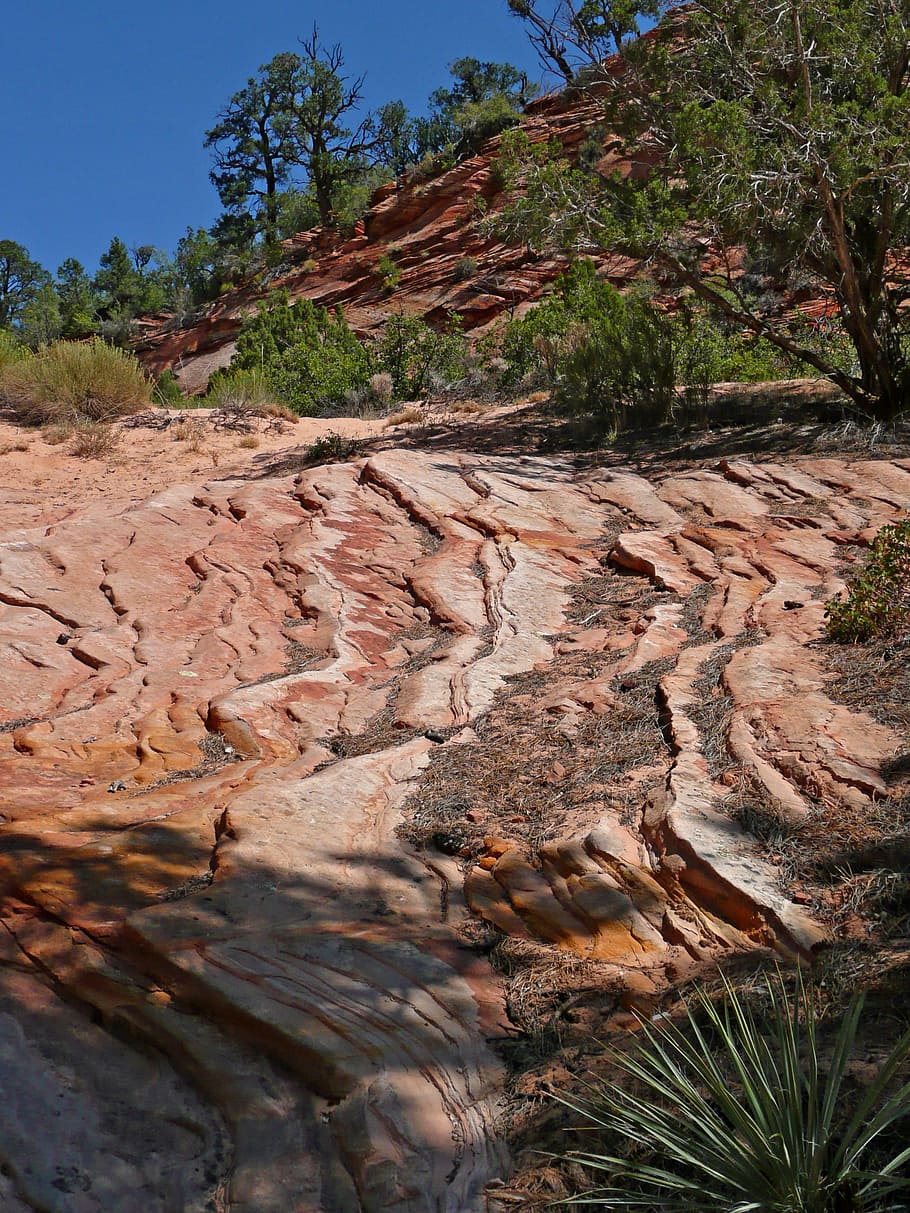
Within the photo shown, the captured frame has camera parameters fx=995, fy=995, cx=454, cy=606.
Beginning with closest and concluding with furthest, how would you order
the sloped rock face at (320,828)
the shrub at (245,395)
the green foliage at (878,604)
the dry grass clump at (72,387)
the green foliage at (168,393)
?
1. the sloped rock face at (320,828)
2. the green foliage at (878,604)
3. the dry grass clump at (72,387)
4. the shrub at (245,395)
5. the green foliage at (168,393)

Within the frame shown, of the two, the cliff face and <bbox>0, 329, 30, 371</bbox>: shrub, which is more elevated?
the cliff face

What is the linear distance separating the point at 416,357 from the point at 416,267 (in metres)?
15.7

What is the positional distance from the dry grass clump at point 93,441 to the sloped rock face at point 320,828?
277 centimetres

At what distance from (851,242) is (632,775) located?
7962mm

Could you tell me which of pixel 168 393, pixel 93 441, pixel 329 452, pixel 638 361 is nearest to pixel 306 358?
pixel 168 393

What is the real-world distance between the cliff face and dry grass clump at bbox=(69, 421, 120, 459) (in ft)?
50.4

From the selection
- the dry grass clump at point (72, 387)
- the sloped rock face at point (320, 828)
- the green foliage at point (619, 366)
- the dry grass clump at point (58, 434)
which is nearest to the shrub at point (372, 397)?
the green foliage at point (619, 366)

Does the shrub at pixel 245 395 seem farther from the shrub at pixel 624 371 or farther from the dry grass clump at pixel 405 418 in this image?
the shrub at pixel 624 371

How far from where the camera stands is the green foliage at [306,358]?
44.3ft

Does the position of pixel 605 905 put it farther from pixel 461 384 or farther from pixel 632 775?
pixel 461 384

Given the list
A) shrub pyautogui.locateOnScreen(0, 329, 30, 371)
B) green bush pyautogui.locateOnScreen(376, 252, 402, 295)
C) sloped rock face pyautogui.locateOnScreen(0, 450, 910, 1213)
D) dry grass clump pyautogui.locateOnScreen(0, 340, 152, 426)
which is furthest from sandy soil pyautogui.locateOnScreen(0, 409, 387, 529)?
green bush pyautogui.locateOnScreen(376, 252, 402, 295)

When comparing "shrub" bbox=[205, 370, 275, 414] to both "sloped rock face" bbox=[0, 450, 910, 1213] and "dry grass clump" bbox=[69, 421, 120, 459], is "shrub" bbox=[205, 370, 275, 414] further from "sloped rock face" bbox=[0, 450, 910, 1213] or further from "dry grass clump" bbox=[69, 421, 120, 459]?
"sloped rock face" bbox=[0, 450, 910, 1213]

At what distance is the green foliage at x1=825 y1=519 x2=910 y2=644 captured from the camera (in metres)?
4.45

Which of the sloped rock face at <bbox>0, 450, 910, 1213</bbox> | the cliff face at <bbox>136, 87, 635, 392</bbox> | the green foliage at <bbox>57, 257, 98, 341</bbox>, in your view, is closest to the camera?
the sloped rock face at <bbox>0, 450, 910, 1213</bbox>
